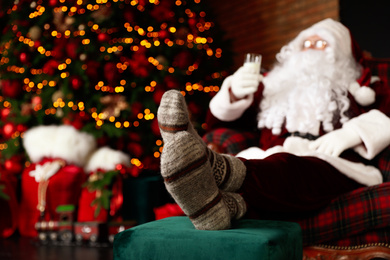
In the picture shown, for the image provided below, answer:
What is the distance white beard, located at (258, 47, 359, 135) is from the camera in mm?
2213

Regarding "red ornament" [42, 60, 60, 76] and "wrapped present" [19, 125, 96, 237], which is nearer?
"wrapped present" [19, 125, 96, 237]

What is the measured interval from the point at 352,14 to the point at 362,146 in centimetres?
182

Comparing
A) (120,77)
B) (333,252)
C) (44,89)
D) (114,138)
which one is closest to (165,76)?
(120,77)

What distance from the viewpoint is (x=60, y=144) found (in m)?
3.11

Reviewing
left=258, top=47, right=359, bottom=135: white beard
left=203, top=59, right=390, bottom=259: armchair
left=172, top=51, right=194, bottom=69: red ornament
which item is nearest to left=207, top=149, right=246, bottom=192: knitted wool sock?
left=203, top=59, right=390, bottom=259: armchair

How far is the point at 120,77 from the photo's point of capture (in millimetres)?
3180

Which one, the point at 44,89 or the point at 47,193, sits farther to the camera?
the point at 44,89

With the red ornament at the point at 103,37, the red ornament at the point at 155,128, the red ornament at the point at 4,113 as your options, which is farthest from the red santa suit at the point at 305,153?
the red ornament at the point at 4,113

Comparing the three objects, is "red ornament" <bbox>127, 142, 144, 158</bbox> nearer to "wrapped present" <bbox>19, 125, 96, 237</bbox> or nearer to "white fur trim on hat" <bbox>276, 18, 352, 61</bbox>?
"wrapped present" <bbox>19, 125, 96, 237</bbox>

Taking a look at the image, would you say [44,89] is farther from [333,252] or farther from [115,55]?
[333,252]

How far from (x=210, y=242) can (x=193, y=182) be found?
158 mm

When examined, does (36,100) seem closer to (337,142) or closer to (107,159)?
(107,159)

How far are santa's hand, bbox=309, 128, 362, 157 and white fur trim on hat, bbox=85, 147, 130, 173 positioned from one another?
1.49 meters

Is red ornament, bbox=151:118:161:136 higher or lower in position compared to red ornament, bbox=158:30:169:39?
lower
